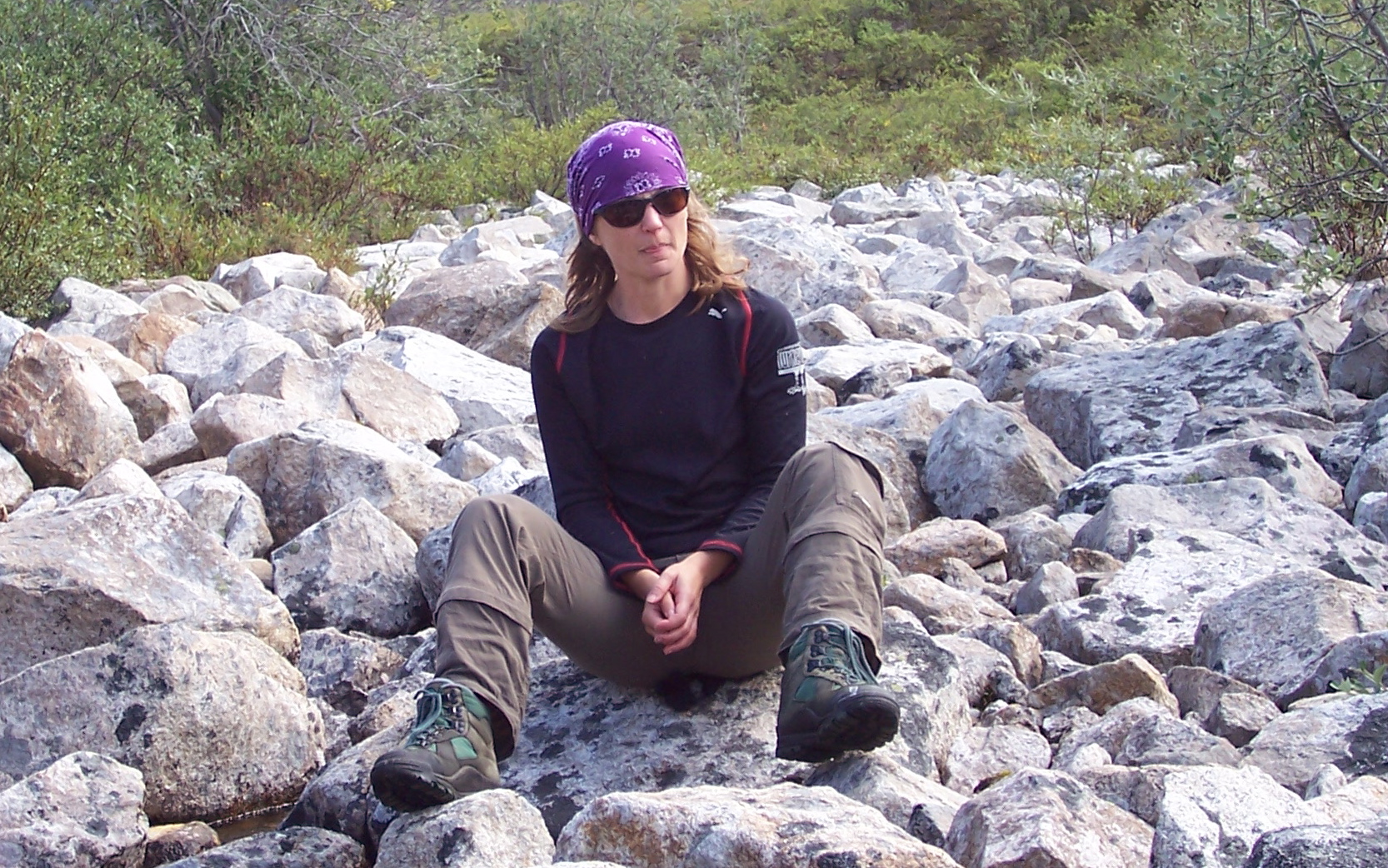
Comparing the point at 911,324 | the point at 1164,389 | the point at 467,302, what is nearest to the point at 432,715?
the point at 1164,389

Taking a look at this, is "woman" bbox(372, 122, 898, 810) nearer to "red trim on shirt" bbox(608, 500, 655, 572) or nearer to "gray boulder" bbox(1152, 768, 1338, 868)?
"red trim on shirt" bbox(608, 500, 655, 572)

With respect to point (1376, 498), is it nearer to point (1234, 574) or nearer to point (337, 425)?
point (1234, 574)

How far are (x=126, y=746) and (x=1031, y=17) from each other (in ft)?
76.0

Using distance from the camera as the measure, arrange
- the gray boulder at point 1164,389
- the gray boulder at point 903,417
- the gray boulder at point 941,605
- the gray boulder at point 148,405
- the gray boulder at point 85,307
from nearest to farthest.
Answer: the gray boulder at point 941,605 < the gray boulder at point 903,417 < the gray boulder at point 1164,389 < the gray boulder at point 148,405 < the gray boulder at point 85,307

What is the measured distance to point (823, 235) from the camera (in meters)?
8.85

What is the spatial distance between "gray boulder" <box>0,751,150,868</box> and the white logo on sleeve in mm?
1453

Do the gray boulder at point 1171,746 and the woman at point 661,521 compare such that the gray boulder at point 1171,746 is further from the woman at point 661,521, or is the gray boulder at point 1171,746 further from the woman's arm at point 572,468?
the woman's arm at point 572,468

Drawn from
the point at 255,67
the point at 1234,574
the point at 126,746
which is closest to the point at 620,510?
the point at 126,746

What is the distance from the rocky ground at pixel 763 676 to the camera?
2201 millimetres

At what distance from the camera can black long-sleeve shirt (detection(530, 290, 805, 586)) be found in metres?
3.09

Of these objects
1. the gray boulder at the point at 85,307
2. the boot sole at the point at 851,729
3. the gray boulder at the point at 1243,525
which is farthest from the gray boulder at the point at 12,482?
the gray boulder at the point at 1243,525

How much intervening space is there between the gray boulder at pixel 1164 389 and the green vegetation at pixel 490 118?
648mm

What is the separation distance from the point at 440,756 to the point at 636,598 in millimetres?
684

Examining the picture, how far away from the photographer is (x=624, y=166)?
300 centimetres
